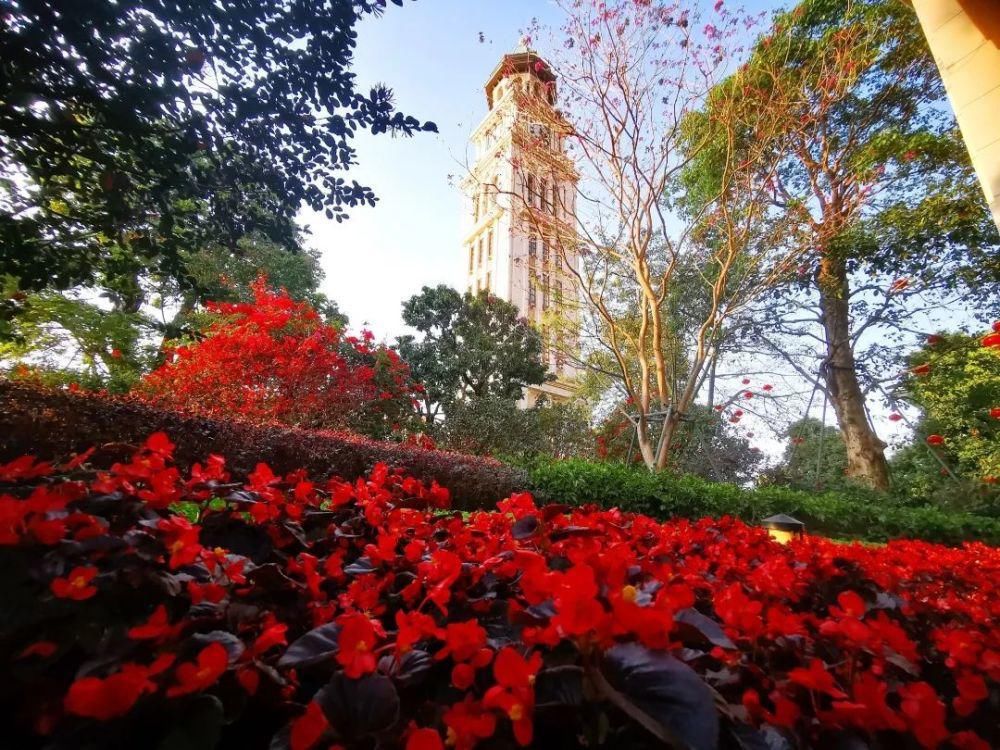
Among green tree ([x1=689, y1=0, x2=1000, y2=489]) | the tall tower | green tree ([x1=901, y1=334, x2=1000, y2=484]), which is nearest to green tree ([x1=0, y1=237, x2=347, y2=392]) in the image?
the tall tower

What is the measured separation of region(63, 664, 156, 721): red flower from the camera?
51cm

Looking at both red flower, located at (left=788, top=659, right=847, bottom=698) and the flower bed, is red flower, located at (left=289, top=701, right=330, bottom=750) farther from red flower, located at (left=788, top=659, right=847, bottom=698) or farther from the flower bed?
red flower, located at (left=788, top=659, right=847, bottom=698)

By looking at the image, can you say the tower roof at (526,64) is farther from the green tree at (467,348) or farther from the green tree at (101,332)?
the green tree at (467,348)

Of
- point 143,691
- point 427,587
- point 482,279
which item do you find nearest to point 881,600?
point 427,587

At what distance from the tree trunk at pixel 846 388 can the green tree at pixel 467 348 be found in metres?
7.12

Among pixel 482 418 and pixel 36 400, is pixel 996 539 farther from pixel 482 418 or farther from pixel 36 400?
pixel 36 400

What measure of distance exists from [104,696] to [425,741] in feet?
1.14

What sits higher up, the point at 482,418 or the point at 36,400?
the point at 482,418

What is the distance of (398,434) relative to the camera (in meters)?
10.6

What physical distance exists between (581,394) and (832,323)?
24.3ft

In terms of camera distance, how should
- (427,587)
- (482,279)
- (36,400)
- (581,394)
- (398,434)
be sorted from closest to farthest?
(427,587) → (36,400) → (398,434) → (581,394) → (482,279)

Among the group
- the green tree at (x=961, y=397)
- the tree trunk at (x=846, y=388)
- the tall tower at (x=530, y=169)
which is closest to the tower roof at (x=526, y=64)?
the tall tower at (x=530, y=169)

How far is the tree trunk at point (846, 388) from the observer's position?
1045 centimetres

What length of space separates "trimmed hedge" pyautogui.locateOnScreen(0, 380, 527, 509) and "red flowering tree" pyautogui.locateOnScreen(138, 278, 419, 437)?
7.75 ft
